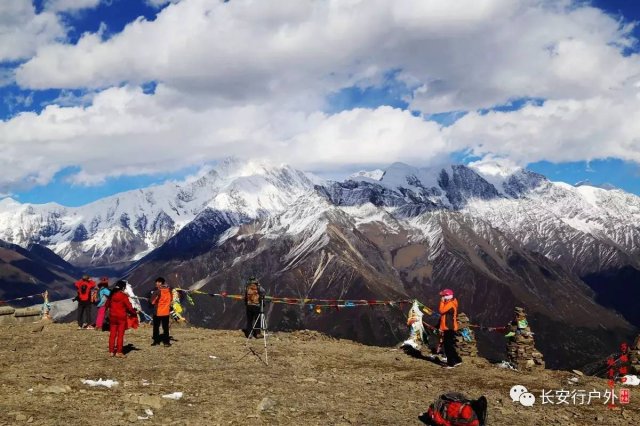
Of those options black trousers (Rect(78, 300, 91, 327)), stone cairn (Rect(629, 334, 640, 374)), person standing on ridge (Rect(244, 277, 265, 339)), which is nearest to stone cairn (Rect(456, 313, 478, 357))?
stone cairn (Rect(629, 334, 640, 374))

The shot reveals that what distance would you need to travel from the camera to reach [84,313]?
35594mm

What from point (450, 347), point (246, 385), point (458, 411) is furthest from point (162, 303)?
point (458, 411)

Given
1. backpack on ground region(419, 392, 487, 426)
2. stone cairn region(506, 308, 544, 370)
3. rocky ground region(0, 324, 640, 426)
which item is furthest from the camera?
stone cairn region(506, 308, 544, 370)

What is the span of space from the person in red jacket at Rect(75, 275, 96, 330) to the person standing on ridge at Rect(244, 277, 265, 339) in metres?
9.75

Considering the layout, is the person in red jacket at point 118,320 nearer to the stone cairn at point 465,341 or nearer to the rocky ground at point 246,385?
the rocky ground at point 246,385

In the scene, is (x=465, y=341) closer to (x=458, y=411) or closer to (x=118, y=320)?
(x=458, y=411)

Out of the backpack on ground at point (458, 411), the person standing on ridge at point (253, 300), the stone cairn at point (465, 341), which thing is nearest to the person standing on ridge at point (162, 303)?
the person standing on ridge at point (253, 300)

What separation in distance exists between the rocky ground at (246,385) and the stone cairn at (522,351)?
109cm

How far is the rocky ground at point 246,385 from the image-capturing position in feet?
52.9

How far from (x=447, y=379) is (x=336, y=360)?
18.8 ft

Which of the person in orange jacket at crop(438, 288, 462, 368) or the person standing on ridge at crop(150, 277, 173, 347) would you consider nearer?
the person in orange jacket at crop(438, 288, 462, 368)

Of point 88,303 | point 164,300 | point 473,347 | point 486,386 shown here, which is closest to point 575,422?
point 486,386

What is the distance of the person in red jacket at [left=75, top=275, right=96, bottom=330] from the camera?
34250 millimetres

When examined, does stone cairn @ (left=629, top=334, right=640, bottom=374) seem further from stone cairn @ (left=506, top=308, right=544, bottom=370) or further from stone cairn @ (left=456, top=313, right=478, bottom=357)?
stone cairn @ (left=456, top=313, right=478, bottom=357)
